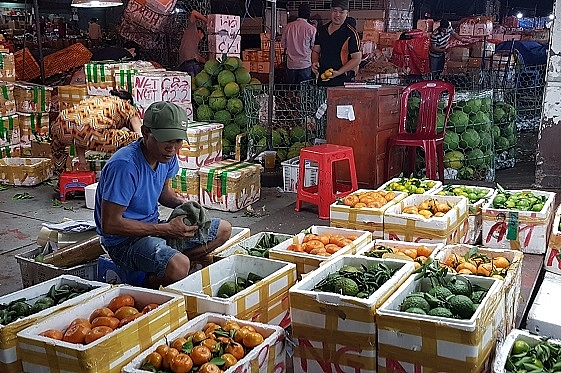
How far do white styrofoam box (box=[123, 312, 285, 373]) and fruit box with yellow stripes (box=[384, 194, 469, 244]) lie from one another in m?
1.70

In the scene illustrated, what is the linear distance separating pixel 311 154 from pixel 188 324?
3.55 m

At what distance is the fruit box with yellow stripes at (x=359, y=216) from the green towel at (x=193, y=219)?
1.06 meters

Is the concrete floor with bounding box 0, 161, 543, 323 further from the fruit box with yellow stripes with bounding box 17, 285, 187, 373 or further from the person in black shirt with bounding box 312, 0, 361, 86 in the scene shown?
the fruit box with yellow stripes with bounding box 17, 285, 187, 373

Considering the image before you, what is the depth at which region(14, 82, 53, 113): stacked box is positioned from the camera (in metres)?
9.16

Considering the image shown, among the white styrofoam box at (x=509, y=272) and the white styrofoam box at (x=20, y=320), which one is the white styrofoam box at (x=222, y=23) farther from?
the white styrofoam box at (x=20, y=320)

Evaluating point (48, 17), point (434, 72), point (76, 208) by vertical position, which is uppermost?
point (48, 17)

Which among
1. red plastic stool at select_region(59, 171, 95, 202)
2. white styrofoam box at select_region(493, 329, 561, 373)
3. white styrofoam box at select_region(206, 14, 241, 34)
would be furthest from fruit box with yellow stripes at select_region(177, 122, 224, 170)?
white styrofoam box at select_region(493, 329, 561, 373)

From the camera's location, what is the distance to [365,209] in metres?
4.48

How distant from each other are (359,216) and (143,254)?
1.63 m

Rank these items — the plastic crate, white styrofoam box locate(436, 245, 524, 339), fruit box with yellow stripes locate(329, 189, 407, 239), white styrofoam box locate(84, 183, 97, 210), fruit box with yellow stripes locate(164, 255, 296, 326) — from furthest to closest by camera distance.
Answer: white styrofoam box locate(84, 183, 97, 210) < fruit box with yellow stripes locate(329, 189, 407, 239) < the plastic crate < white styrofoam box locate(436, 245, 524, 339) < fruit box with yellow stripes locate(164, 255, 296, 326)

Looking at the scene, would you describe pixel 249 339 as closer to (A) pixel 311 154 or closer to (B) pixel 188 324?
(B) pixel 188 324

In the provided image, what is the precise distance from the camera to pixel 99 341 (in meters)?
2.56

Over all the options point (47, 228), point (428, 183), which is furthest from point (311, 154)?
point (47, 228)

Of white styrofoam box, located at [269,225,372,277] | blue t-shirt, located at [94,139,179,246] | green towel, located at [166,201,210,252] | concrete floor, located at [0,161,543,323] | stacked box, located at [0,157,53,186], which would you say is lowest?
concrete floor, located at [0,161,543,323]
